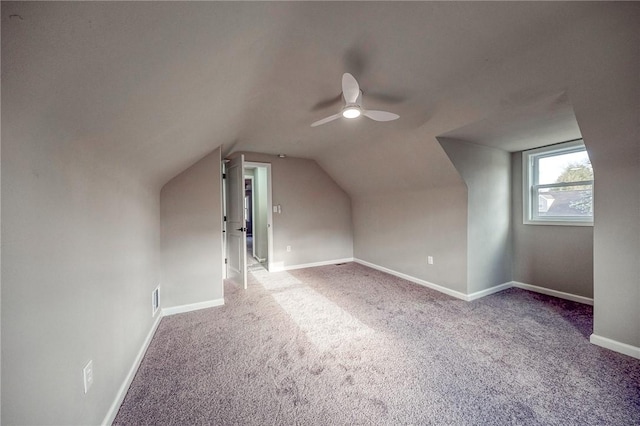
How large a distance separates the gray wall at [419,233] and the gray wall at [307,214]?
1.44ft

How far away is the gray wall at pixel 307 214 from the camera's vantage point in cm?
458

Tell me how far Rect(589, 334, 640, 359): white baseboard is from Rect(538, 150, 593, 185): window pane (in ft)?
6.08

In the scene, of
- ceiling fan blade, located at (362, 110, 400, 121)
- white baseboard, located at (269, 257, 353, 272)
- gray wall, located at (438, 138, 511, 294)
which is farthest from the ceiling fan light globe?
white baseboard, located at (269, 257, 353, 272)

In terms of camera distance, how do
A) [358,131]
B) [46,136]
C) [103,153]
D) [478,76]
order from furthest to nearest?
[358,131], [478,76], [103,153], [46,136]

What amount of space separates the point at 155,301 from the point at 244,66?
238 cm

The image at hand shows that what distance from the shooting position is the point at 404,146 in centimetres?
310

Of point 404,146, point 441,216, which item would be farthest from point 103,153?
point 441,216

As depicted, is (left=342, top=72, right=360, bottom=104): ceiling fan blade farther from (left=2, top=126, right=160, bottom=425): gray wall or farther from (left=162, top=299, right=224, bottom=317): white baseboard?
(left=162, top=299, right=224, bottom=317): white baseboard

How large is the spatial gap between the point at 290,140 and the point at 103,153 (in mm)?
2471

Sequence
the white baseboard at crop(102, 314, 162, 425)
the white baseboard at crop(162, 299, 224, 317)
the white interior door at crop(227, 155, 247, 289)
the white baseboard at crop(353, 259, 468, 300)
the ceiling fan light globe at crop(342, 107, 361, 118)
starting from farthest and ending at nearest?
the white interior door at crop(227, 155, 247, 289), the white baseboard at crop(353, 259, 468, 300), the white baseboard at crop(162, 299, 224, 317), the ceiling fan light globe at crop(342, 107, 361, 118), the white baseboard at crop(102, 314, 162, 425)

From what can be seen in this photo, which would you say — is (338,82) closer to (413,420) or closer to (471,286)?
(413,420)

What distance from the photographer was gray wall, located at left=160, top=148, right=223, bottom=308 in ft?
9.02

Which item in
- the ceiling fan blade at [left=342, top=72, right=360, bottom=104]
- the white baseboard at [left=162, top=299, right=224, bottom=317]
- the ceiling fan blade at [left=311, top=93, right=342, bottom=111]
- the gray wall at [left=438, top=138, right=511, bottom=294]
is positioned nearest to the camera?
the ceiling fan blade at [left=342, top=72, right=360, bottom=104]

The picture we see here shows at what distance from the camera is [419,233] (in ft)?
12.3
